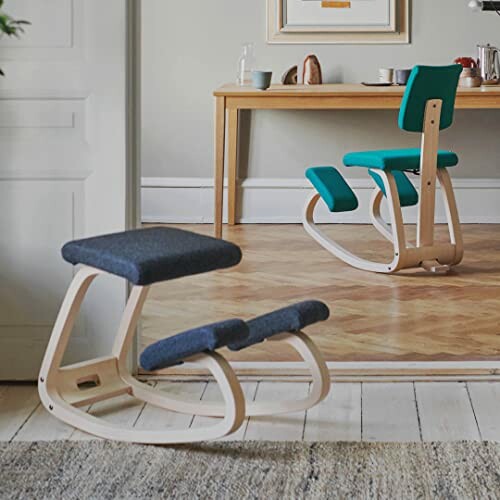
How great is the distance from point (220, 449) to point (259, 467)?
151 mm

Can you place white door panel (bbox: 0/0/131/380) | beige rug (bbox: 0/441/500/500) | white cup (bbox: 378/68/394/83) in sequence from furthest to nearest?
white cup (bbox: 378/68/394/83), white door panel (bbox: 0/0/131/380), beige rug (bbox: 0/441/500/500)

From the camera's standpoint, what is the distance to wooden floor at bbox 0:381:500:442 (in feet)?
9.05

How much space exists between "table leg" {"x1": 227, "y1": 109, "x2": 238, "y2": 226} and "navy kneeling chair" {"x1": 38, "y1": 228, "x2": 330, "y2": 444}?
119 inches

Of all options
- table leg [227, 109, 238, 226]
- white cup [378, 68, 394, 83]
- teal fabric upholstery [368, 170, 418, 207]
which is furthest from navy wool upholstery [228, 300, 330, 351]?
white cup [378, 68, 394, 83]

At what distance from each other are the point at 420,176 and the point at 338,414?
87.2 inches

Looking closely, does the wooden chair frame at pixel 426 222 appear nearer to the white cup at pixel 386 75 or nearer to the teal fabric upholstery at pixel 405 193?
the teal fabric upholstery at pixel 405 193

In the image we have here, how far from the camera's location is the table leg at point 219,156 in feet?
18.4

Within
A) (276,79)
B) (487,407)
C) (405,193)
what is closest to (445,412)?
(487,407)

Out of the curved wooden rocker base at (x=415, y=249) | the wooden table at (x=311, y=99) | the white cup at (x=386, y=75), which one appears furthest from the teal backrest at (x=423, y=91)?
the white cup at (x=386, y=75)

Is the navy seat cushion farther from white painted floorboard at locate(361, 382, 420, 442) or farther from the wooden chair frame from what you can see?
the wooden chair frame

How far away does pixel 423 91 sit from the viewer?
479 centimetres

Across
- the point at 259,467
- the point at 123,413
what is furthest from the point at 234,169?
the point at 259,467

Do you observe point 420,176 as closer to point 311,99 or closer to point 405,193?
point 405,193

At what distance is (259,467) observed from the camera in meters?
2.51
